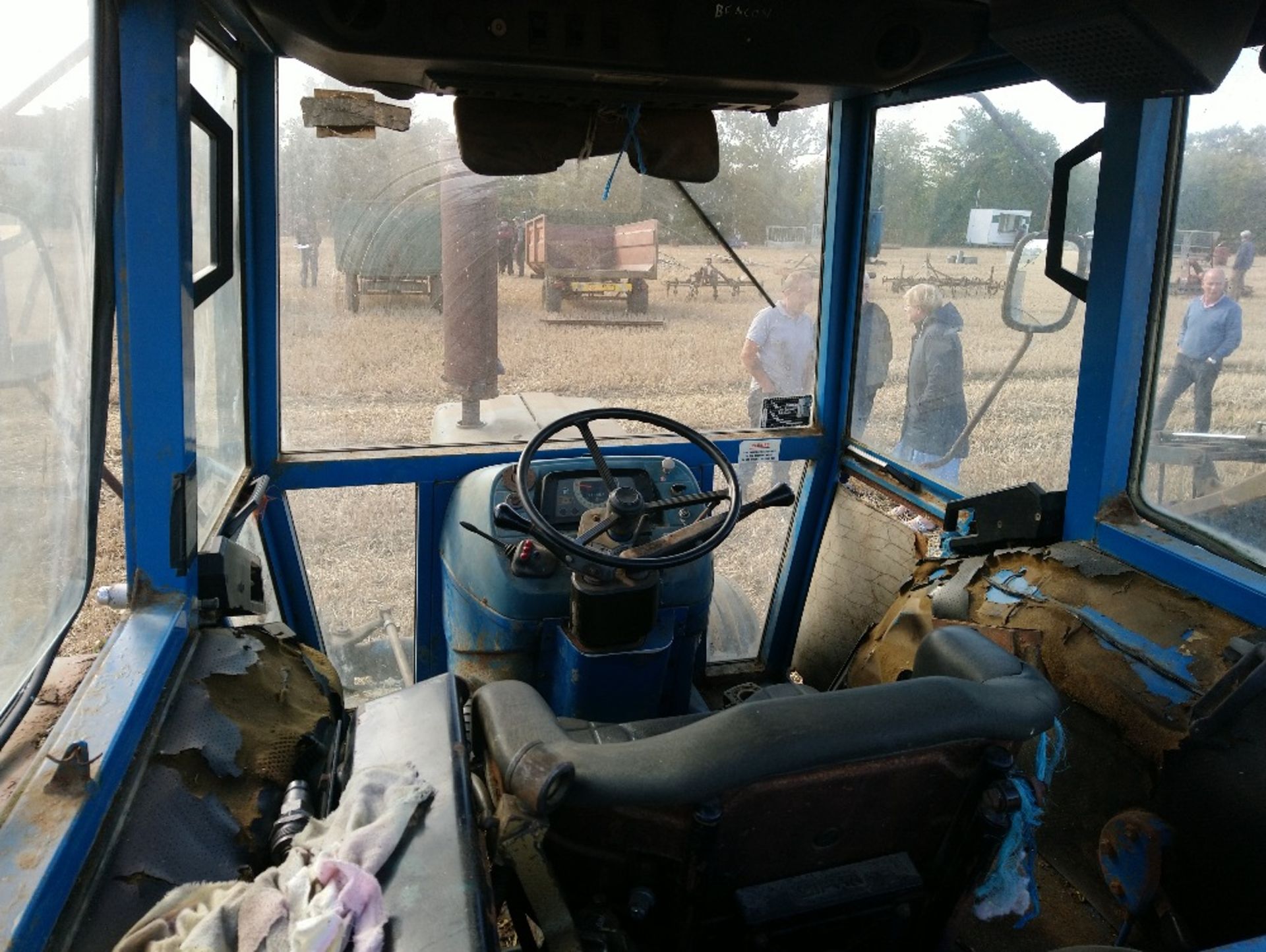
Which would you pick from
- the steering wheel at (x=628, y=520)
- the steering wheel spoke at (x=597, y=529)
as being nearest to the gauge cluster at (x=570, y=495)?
the steering wheel at (x=628, y=520)

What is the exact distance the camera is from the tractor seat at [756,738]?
1.39 m

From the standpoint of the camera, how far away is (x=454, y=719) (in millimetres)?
1833

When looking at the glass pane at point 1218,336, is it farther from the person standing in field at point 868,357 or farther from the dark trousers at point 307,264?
the dark trousers at point 307,264

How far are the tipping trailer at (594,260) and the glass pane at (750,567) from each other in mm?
772

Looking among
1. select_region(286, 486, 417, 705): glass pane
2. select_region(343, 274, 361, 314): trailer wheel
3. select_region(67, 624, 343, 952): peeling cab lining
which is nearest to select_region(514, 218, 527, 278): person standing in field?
select_region(343, 274, 361, 314): trailer wheel

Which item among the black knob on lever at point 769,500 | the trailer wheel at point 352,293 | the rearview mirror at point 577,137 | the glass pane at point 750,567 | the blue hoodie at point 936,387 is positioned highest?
the rearview mirror at point 577,137

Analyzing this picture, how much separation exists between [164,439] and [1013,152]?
2308mm

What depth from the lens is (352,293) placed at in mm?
2992

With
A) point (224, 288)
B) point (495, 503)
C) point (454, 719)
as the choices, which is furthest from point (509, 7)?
point (454, 719)

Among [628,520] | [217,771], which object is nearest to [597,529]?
[628,520]

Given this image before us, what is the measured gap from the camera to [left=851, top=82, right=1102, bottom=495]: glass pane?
2641mm

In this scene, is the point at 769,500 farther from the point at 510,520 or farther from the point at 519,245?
the point at 519,245

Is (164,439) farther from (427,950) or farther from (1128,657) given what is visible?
(1128,657)

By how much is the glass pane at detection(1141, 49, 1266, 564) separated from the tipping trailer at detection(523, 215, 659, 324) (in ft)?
5.20
